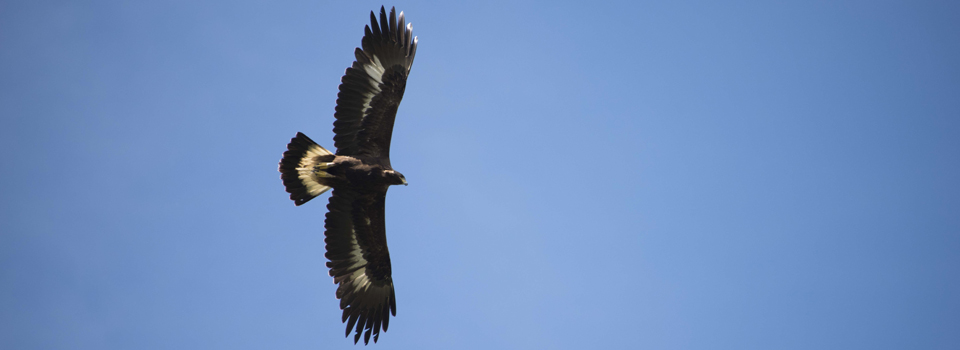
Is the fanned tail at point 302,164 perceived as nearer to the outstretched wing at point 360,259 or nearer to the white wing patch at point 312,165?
the white wing patch at point 312,165

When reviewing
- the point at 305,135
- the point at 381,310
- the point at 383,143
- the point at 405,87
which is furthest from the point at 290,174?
the point at 381,310

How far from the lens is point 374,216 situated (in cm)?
1000

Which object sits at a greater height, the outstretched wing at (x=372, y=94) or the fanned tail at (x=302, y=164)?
the outstretched wing at (x=372, y=94)

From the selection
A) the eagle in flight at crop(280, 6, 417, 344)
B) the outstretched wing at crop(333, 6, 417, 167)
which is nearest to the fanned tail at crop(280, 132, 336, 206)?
the eagle in flight at crop(280, 6, 417, 344)

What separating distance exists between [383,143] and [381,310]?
9.54ft

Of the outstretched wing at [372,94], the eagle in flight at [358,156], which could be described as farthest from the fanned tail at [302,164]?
the outstretched wing at [372,94]

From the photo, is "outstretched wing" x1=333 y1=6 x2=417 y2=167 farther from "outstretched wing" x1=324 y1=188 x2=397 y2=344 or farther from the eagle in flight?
"outstretched wing" x1=324 y1=188 x2=397 y2=344

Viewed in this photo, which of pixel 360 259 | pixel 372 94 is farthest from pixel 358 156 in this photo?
pixel 360 259

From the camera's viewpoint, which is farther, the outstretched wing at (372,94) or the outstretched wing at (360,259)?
the outstretched wing at (360,259)

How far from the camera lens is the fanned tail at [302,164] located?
9258mm

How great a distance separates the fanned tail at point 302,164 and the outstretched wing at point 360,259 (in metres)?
0.53

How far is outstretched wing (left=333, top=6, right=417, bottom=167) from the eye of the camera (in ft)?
30.7

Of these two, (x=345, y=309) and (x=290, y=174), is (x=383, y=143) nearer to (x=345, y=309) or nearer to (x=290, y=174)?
(x=290, y=174)

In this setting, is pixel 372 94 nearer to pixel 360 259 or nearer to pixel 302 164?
pixel 302 164
